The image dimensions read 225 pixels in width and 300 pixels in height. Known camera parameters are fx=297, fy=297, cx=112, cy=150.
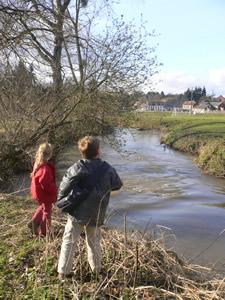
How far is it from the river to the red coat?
3.21ft

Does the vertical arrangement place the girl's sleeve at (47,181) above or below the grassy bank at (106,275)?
above

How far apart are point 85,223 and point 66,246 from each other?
0.38m

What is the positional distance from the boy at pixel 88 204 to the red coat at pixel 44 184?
108 centimetres

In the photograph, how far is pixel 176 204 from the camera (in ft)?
32.1

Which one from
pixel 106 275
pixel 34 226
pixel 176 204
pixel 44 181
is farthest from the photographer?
pixel 176 204

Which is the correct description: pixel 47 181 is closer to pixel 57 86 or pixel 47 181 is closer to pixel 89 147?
pixel 89 147

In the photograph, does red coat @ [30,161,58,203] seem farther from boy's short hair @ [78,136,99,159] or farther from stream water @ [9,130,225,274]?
boy's short hair @ [78,136,99,159]

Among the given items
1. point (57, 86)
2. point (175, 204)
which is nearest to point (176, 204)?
point (175, 204)

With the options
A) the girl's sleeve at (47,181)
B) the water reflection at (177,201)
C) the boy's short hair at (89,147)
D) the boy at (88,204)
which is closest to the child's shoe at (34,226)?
the girl's sleeve at (47,181)

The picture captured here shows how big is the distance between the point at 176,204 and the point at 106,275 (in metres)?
6.46

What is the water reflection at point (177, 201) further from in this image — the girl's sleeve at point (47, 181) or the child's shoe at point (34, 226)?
the girl's sleeve at point (47, 181)

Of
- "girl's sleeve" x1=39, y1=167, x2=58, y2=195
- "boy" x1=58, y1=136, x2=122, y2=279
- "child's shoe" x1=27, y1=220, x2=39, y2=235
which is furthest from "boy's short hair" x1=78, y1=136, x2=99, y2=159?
"child's shoe" x1=27, y1=220, x2=39, y2=235

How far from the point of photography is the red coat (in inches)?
176

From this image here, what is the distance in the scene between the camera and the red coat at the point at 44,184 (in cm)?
446
